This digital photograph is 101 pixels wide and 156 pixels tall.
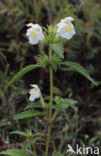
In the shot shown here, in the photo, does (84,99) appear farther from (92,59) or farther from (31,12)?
(31,12)

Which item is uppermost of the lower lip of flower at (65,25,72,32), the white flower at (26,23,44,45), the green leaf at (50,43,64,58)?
the lower lip of flower at (65,25,72,32)

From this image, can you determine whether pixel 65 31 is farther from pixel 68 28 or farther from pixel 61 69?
pixel 61 69

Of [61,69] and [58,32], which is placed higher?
[58,32]

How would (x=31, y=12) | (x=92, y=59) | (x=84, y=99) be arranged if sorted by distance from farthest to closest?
(x=31, y=12) < (x=92, y=59) < (x=84, y=99)

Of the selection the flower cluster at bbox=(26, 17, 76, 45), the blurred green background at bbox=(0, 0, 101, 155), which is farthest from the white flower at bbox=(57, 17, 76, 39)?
the blurred green background at bbox=(0, 0, 101, 155)

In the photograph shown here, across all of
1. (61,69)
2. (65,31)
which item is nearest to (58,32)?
(65,31)

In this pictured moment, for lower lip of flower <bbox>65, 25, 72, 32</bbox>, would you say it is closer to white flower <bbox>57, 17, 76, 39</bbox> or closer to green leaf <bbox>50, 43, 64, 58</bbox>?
white flower <bbox>57, 17, 76, 39</bbox>

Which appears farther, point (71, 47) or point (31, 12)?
point (31, 12)

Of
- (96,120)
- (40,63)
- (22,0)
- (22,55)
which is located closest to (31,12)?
(22,0)
